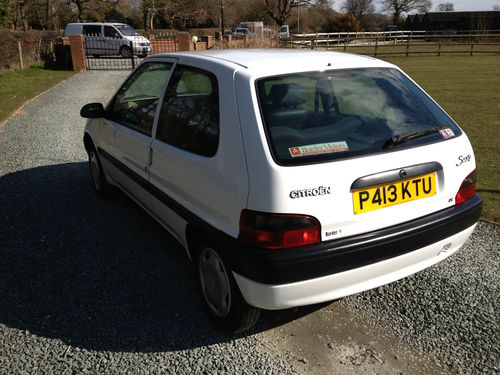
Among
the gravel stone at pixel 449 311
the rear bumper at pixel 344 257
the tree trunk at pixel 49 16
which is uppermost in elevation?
the tree trunk at pixel 49 16

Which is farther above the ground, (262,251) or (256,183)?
(256,183)

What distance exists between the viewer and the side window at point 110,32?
25500mm

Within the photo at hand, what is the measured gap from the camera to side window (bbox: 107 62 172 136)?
3.61m

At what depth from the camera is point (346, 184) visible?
94.7 inches

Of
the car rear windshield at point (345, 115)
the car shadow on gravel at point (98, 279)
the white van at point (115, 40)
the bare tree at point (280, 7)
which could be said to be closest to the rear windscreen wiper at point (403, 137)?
the car rear windshield at point (345, 115)

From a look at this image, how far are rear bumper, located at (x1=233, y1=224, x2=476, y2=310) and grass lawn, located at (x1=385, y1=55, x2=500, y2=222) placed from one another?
7.90 ft

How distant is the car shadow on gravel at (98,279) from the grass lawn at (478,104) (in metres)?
3.27

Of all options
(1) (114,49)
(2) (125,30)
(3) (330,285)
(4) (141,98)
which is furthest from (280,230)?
(2) (125,30)

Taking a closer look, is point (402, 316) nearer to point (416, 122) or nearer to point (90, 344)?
point (416, 122)

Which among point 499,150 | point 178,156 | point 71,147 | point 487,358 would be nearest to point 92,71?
point 71,147

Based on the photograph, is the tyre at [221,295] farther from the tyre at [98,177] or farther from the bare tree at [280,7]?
the bare tree at [280,7]

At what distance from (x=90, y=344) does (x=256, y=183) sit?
1.49 m

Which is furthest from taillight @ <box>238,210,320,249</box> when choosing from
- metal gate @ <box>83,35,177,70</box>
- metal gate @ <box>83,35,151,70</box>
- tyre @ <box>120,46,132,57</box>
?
tyre @ <box>120,46,132,57</box>

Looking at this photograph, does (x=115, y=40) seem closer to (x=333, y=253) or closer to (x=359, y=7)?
(x=333, y=253)
